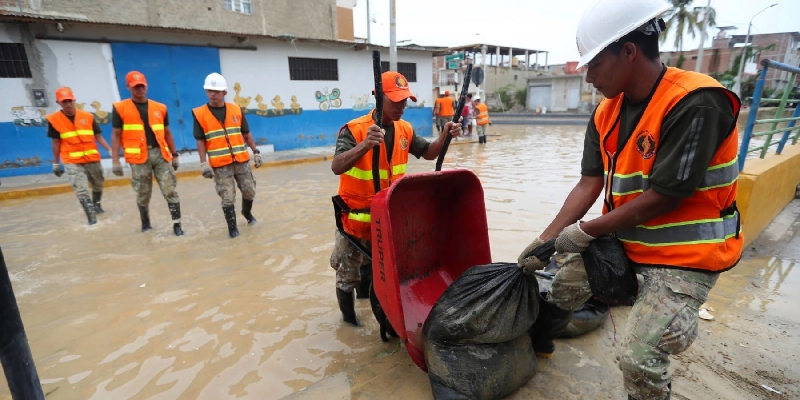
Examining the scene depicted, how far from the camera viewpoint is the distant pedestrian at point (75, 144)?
538cm

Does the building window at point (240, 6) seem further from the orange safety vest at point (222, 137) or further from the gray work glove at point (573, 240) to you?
the gray work glove at point (573, 240)

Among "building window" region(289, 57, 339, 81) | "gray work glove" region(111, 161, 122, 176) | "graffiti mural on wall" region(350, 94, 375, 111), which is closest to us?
"gray work glove" region(111, 161, 122, 176)

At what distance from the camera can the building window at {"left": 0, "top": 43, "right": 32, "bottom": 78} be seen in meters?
8.40

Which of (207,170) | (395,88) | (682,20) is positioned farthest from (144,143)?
(682,20)

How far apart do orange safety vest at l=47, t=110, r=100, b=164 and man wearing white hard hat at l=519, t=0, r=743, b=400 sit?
6284 mm

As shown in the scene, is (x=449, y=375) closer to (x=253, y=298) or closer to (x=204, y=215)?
(x=253, y=298)

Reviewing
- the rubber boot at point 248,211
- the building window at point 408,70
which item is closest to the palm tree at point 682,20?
the building window at point 408,70

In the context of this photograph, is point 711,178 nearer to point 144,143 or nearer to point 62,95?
point 144,143

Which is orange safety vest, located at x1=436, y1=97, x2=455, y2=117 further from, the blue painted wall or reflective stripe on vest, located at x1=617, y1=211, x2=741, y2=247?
reflective stripe on vest, located at x1=617, y1=211, x2=741, y2=247

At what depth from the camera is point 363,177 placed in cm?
256

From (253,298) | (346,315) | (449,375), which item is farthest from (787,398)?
(253,298)

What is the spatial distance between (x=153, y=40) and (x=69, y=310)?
350 inches

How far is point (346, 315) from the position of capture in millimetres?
2910

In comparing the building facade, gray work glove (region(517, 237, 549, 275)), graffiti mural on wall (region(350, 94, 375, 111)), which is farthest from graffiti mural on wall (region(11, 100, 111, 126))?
gray work glove (region(517, 237, 549, 275))
